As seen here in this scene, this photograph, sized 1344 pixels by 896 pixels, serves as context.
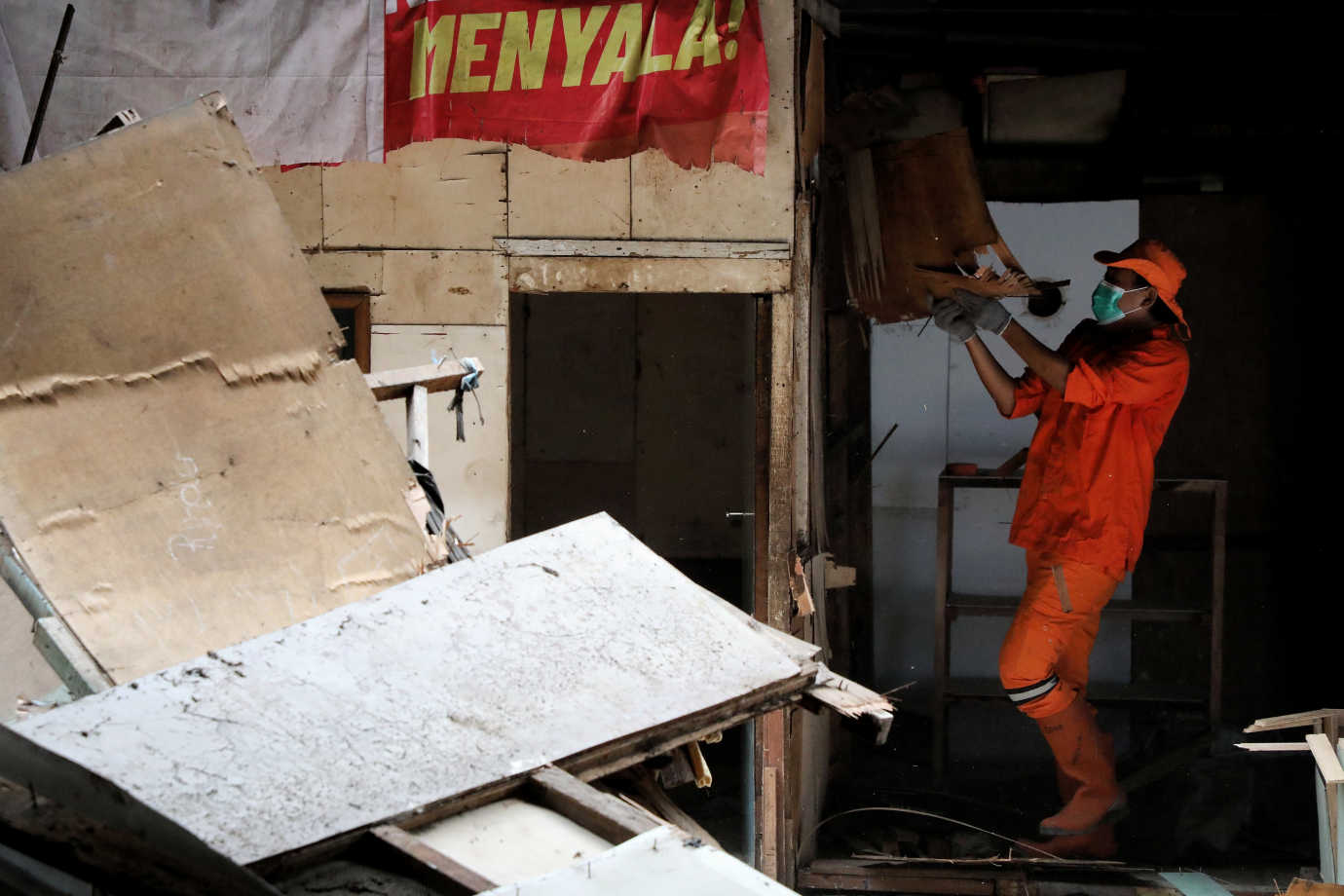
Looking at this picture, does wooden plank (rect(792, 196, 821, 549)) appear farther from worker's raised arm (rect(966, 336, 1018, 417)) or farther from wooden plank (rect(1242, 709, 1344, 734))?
wooden plank (rect(1242, 709, 1344, 734))

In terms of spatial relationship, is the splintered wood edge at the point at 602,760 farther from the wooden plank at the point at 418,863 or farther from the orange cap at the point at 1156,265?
the orange cap at the point at 1156,265

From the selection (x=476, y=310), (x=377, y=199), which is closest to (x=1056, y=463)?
(x=476, y=310)

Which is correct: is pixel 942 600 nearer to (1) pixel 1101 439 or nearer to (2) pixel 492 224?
(1) pixel 1101 439

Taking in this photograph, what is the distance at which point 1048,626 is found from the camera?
469cm

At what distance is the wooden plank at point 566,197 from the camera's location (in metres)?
4.42

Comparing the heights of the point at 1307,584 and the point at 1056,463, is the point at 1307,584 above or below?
below

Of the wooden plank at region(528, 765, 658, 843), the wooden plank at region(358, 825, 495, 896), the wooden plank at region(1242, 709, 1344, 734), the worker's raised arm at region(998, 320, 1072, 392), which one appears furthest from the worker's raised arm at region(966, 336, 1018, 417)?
the wooden plank at region(358, 825, 495, 896)

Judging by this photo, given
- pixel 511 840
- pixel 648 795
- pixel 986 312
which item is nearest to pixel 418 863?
pixel 511 840

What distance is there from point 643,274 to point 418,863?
128 inches

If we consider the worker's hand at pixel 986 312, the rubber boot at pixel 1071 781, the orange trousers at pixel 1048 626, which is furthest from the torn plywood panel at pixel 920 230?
the rubber boot at pixel 1071 781

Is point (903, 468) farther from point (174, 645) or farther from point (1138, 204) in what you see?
point (174, 645)

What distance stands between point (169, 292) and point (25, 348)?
0.31 metres

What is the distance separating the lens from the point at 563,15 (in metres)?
4.20

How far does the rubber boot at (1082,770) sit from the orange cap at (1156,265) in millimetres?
1769
